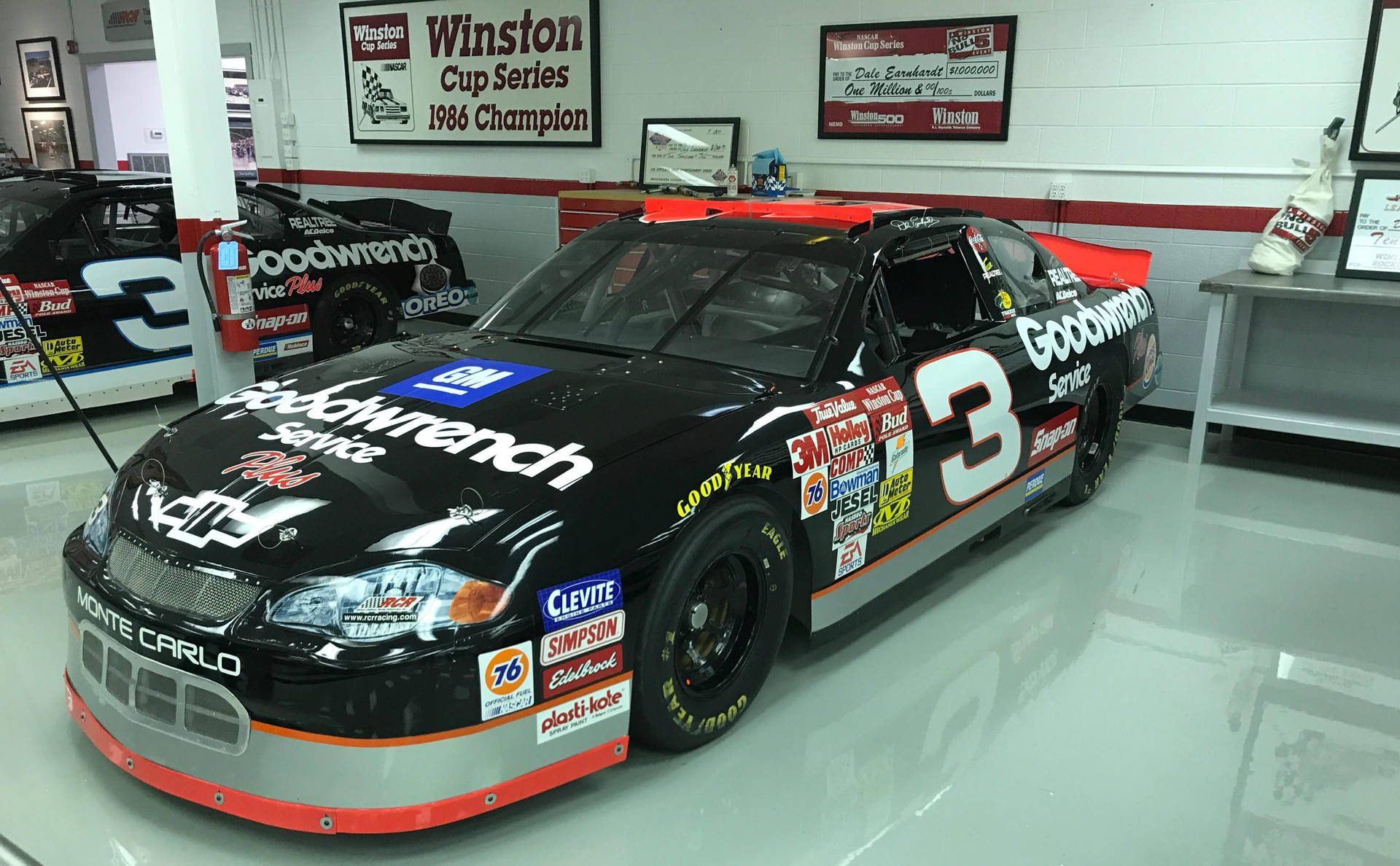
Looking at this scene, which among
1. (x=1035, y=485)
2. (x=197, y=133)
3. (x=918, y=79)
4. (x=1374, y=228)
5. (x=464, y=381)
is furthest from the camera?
(x=918, y=79)

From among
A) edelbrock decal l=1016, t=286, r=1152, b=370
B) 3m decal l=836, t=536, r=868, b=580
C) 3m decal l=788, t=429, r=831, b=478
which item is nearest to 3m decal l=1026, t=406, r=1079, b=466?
edelbrock decal l=1016, t=286, r=1152, b=370

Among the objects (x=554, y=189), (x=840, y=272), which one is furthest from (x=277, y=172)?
(x=840, y=272)

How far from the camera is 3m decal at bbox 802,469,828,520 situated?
2.76 meters

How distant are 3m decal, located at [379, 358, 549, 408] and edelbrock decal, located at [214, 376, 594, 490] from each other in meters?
0.09

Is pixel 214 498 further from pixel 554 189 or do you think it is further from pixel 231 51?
pixel 231 51

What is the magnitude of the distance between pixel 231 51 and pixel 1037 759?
1016 cm

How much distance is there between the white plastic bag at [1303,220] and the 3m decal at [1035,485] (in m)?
2.33

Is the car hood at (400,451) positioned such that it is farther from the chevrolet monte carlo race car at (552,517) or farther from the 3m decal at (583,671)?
the 3m decal at (583,671)

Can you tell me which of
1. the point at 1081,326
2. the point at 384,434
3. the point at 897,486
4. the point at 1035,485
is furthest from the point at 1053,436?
the point at 384,434

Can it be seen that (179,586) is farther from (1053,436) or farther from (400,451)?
(1053,436)

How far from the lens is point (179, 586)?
2.17 m

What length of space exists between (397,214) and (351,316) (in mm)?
962

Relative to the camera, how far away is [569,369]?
296 centimetres

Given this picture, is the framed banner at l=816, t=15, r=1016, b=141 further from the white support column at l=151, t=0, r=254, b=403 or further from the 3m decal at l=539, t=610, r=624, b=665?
the 3m decal at l=539, t=610, r=624, b=665
